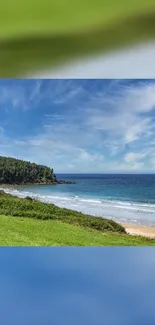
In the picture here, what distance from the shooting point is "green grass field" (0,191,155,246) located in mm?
7996

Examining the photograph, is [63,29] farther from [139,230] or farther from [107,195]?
[139,230]

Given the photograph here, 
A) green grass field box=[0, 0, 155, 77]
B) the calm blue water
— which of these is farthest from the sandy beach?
green grass field box=[0, 0, 155, 77]

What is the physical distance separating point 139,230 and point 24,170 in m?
2.27

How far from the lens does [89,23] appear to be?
199 inches

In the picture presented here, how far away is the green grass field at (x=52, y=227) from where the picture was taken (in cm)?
800

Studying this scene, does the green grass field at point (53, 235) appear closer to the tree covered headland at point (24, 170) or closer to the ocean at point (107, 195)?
the ocean at point (107, 195)

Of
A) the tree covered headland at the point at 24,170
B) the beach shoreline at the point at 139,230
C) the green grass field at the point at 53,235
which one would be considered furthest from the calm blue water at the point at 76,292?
the tree covered headland at the point at 24,170

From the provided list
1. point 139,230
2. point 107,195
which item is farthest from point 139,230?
point 107,195

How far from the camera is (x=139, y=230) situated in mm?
8305

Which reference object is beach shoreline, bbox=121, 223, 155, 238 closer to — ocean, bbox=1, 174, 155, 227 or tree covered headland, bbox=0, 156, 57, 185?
ocean, bbox=1, 174, 155, 227

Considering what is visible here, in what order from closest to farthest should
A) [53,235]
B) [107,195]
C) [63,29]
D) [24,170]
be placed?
1. [63,29]
2. [53,235]
3. [24,170]
4. [107,195]

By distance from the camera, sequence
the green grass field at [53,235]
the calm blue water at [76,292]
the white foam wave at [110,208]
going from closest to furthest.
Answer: the calm blue water at [76,292]
the green grass field at [53,235]
the white foam wave at [110,208]

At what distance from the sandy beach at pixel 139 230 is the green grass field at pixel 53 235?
0.09 meters

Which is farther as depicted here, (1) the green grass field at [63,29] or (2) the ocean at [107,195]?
(2) the ocean at [107,195]
